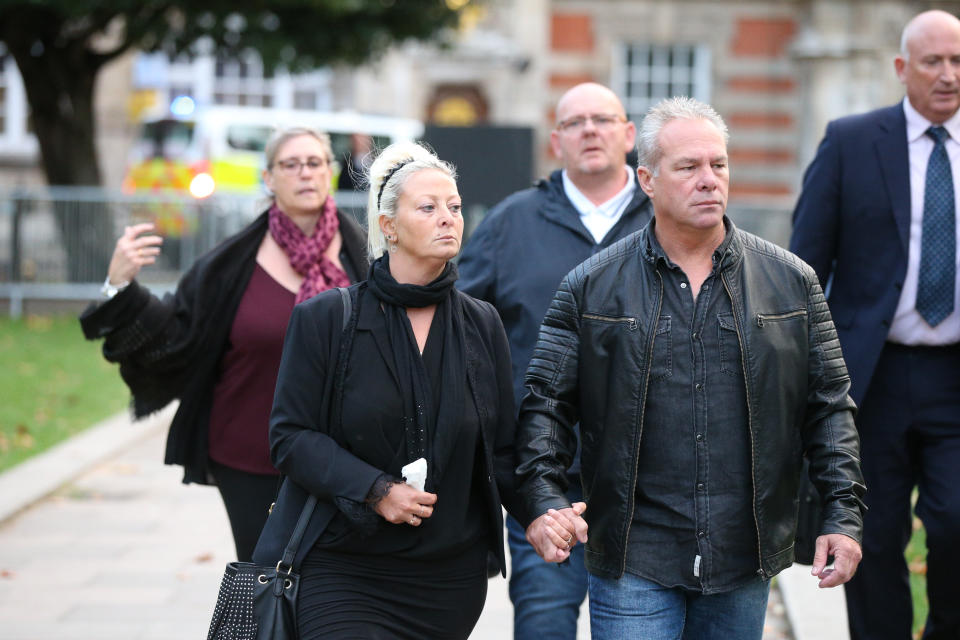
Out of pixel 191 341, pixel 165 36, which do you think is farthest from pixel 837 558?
pixel 165 36

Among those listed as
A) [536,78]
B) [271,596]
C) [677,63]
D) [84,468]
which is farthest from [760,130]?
[271,596]

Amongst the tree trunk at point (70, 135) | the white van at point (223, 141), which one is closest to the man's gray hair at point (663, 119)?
the tree trunk at point (70, 135)

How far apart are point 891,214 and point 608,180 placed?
1.02m

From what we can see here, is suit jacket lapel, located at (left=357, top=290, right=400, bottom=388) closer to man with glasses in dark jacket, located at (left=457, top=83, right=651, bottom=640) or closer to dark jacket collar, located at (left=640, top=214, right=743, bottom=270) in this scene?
dark jacket collar, located at (left=640, top=214, right=743, bottom=270)

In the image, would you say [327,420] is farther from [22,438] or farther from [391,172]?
[22,438]

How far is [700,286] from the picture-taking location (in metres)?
3.56

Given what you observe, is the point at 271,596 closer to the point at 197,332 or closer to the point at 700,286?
the point at 700,286

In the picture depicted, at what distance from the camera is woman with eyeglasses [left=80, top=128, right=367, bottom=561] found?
486 centimetres

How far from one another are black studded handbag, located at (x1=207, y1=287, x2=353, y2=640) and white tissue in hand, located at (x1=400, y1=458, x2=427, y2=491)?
0.30 metres

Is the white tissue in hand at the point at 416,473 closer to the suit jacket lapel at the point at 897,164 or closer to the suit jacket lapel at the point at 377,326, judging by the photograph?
the suit jacket lapel at the point at 377,326

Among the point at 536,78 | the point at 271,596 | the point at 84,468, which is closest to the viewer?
the point at 271,596

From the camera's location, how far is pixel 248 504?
191 inches

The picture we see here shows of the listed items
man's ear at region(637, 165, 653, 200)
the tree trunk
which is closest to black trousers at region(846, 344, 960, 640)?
man's ear at region(637, 165, 653, 200)

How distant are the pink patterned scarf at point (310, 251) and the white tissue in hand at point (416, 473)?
174cm
